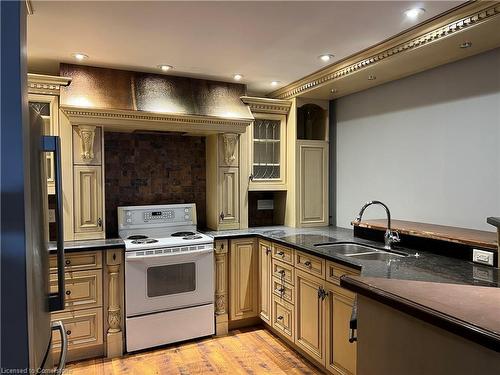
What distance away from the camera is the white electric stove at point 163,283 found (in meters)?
2.90

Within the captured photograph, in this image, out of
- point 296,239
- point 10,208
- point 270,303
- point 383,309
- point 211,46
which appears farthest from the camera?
point 270,303

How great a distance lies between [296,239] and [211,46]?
5.27ft

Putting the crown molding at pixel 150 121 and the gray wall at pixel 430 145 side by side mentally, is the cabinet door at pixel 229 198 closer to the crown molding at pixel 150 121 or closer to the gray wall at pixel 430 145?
the crown molding at pixel 150 121

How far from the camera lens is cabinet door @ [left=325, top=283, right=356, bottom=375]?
226 cm

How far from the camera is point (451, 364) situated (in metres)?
1.13

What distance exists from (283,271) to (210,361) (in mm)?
889

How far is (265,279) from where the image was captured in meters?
3.29

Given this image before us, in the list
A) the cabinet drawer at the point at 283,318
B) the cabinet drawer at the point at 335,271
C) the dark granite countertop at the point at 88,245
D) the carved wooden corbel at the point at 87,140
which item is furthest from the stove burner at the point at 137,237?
the cabinet drawer at the point at 335,271

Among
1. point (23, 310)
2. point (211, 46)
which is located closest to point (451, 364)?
point (23, 310)

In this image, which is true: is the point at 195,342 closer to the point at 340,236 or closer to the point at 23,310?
the point at 340,236

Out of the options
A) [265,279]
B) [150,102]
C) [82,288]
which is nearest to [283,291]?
[265,279]

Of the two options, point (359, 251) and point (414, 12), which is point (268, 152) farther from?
point (414, 12)

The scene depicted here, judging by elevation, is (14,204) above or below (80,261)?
above

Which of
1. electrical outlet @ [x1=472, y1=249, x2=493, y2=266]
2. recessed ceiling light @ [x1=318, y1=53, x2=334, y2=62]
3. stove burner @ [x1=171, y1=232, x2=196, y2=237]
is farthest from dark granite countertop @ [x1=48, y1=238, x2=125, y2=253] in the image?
electrical outlet @ [x1=472, y1=249, x2=493, y2=266]
